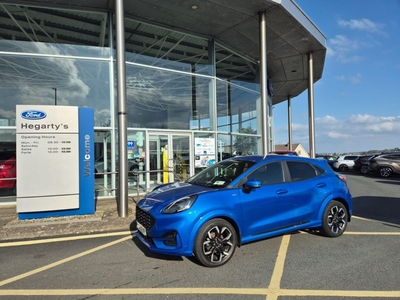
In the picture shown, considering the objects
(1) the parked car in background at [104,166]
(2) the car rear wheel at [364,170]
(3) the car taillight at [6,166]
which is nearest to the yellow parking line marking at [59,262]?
(1) the parked car in background at [104,166]

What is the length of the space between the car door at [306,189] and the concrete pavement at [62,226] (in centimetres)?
341

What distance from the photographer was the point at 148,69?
37.8 ft

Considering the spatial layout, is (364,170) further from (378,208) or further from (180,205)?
(180,205)

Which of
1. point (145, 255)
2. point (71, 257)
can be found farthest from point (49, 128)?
point (145, 255)

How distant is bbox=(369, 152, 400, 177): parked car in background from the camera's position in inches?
706

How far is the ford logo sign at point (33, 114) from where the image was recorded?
6.91m

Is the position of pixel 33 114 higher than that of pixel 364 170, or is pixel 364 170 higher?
pixel 33 114

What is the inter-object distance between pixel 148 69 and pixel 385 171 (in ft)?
52.5

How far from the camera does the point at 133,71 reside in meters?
11.1

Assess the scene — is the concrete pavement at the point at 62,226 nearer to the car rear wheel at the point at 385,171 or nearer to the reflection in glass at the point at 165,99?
the reflection in glass at the point at 165,99

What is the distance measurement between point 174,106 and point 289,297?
32.1 feet

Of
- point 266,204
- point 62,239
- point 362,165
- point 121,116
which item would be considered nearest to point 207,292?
point 266,204

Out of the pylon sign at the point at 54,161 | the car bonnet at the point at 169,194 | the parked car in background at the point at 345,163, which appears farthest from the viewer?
the parked car in background at the point at 345,163

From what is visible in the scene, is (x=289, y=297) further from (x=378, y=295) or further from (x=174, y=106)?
(x=174, y=106)
